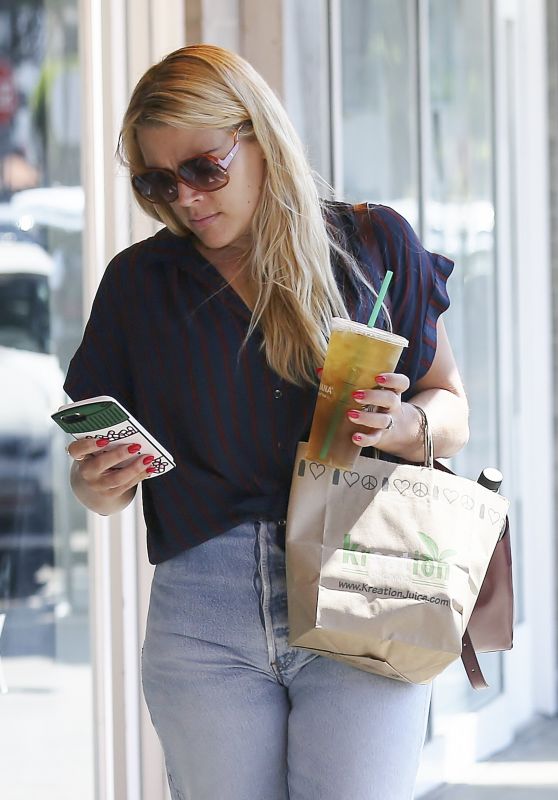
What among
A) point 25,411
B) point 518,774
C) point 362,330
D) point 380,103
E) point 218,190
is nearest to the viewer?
point 362,330

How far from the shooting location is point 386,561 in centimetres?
149

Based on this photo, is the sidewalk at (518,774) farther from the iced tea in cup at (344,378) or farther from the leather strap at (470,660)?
the iced tea in cup at (344,378)

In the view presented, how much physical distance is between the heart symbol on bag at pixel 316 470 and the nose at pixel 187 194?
0.42 m

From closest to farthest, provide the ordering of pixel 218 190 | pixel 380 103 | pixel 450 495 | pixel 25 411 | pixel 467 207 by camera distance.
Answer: pixel 450 495, pixel 218 190, pixel 25 411, pixel 380 103, pixel 467 207

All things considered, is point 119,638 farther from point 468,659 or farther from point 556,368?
point 556,368

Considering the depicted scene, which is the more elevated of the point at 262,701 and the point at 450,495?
the point at 450,495

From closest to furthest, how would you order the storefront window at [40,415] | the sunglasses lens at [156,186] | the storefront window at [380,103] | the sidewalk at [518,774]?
the sunglasses lens at [156,186], the storefront window at [40,415], the storefront window at [380,103], the sidewalk at [518,774]

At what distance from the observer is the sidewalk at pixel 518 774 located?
3537 mm

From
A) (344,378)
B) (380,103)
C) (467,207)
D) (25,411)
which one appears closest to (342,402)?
(344,378)

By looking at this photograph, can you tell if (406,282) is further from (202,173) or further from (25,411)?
(25,411)

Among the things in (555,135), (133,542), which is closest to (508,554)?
(133,542)

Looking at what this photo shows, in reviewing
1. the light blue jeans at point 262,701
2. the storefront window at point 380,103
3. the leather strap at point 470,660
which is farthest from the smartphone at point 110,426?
the storefront window at point 380,103

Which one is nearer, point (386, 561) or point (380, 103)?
point (386, 561)

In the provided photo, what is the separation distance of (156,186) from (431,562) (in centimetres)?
67
